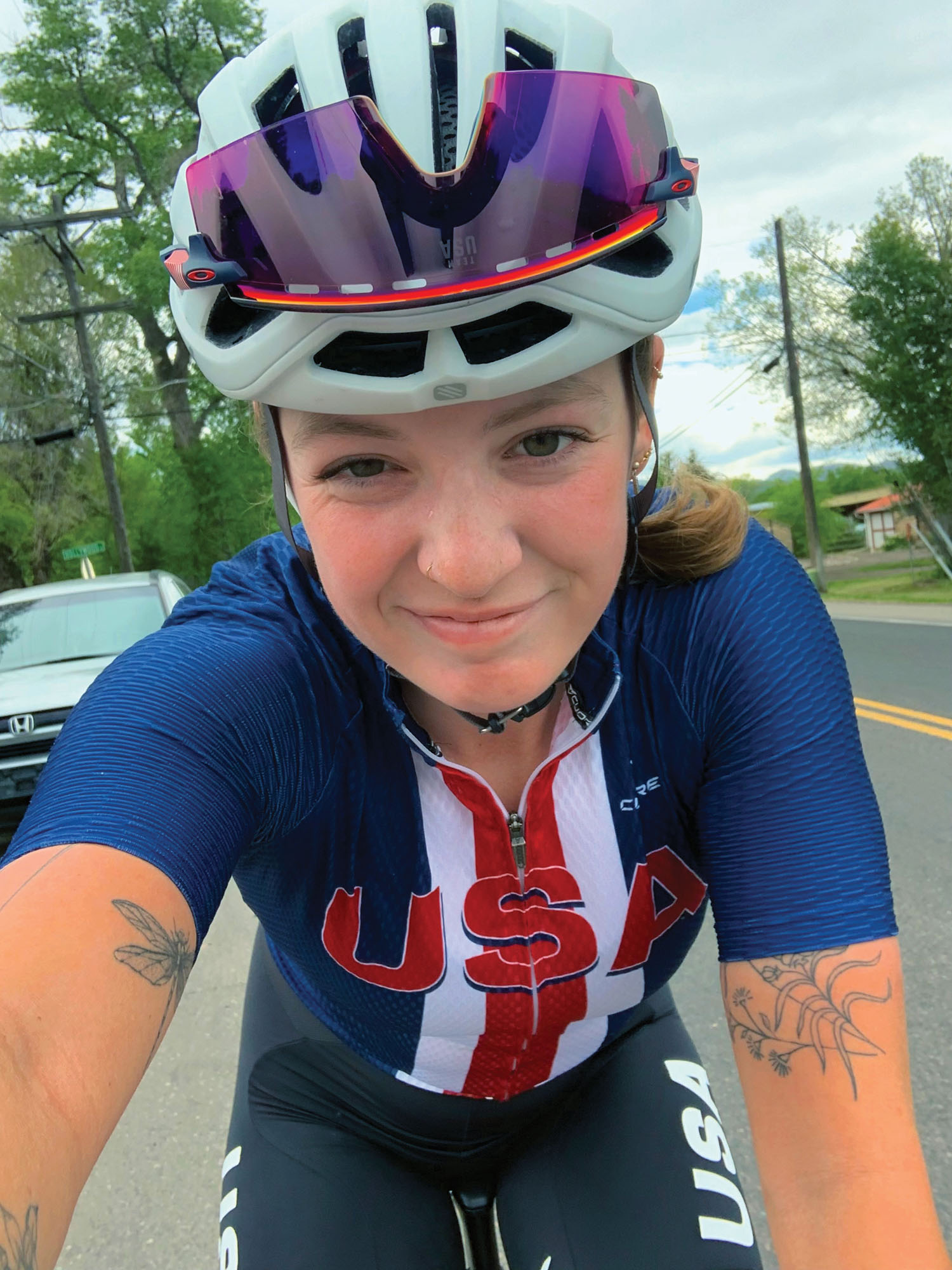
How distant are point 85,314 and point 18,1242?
975 inches

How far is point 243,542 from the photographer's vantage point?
2992 centimetres

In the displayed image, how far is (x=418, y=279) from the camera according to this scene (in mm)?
1269

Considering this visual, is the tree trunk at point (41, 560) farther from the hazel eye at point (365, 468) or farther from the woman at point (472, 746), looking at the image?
the hazel eye at point (365, 468)

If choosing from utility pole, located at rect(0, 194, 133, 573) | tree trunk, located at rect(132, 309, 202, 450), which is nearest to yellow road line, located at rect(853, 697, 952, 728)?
utility pole, located at rect(0, 194, 133, 573)

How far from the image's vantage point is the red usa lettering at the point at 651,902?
1.58 metres

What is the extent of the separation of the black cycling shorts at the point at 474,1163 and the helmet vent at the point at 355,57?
159 cm

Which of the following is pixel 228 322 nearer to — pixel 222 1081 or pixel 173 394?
pixel 222 1081

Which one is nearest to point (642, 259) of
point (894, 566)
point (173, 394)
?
point (173, 394)

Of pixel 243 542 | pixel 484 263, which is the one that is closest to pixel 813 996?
pixel 484 263

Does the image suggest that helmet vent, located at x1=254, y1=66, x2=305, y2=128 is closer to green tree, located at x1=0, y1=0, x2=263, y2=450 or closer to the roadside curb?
the roadside curb

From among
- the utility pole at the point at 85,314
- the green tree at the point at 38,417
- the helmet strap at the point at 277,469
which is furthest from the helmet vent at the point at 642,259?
the green tree at the point at 38,417

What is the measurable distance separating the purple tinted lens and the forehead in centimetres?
16

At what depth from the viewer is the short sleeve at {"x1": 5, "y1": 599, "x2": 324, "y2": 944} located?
4.01 ft

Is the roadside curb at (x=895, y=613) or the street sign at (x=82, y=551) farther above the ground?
the street sign at (x=82, y=551)
